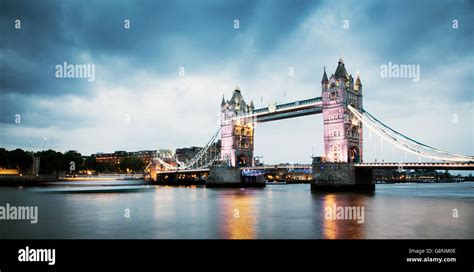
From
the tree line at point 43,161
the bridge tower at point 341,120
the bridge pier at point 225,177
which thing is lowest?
the bridge pier at point 225,177

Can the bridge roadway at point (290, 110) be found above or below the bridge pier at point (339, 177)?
above

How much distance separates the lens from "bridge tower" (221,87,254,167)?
191ft

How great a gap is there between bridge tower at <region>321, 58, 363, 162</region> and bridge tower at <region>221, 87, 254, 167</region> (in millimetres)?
→ 17940

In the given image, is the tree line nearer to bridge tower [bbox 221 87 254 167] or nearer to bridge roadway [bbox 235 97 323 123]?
bridge tower [bbox 221 87 254 167]

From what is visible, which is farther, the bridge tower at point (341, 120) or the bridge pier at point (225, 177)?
the bridge pier at point (225, 177)

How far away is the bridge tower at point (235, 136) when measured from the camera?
5834cm

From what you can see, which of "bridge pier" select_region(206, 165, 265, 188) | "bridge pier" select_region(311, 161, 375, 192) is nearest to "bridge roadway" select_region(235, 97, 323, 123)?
"bridge pier" select_region(206, 165, 265, 188)

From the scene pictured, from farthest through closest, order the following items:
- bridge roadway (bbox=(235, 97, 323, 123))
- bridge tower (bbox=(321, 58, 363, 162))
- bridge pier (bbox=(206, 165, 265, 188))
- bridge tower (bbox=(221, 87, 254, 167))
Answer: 1. bridge tower (bbox=(221, 87, 254, 167))
2. bridge pier (bbox=(206, 165, 265, 188))
3. bridge roadway (bbox=(235, 97, 323, 123))
4. bridge tower (bbox=(321, 58, 363, 162))

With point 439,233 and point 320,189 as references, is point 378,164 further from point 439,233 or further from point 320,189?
point 439,233

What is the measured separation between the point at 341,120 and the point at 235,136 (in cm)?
2130

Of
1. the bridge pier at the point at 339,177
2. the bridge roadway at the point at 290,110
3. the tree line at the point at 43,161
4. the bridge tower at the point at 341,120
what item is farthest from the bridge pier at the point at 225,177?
the tree line at the point at 43,161

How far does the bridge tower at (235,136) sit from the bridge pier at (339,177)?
68.5 feet

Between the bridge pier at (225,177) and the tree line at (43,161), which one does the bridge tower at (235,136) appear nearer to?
the bridge pier at (225,177)
